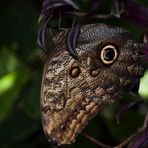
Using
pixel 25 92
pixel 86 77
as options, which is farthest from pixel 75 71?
pixel 25 92

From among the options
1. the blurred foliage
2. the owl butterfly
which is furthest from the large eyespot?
the blurred foliage

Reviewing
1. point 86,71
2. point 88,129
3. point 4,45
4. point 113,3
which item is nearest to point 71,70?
point 86,71

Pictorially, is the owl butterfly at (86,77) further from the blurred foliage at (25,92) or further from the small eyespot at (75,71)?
the blurred foliage at (25,92)

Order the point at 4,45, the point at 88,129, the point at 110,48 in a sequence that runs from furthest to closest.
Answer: the point at 4,45 → the point at 88,129 → the point at 110,48

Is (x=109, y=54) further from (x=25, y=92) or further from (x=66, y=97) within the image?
(x=25, y=92)

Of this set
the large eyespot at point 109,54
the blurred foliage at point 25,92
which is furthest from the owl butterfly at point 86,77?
the blurred foliage at point 25,92

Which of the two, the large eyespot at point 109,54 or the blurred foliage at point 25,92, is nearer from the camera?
the large eyespot at point 109,54

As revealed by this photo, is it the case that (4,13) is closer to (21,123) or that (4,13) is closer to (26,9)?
(26,9)
